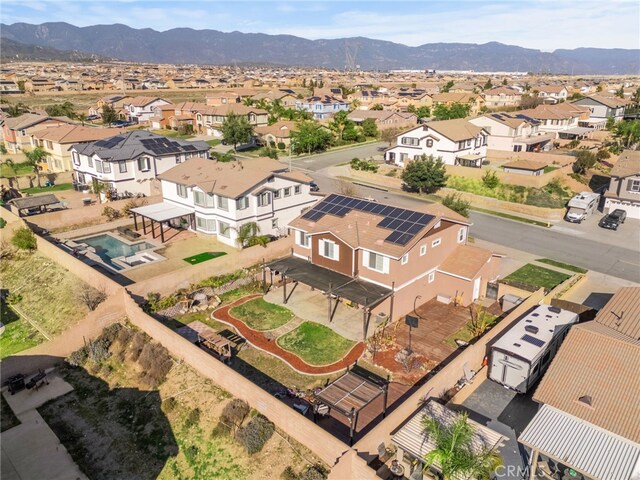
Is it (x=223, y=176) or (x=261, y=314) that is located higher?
(x=223, y=176)

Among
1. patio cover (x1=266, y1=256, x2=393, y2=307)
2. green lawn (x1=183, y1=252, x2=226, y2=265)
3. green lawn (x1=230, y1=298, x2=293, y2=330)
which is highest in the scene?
patio cover (x1=266, y1=256, x2=393, y2=307)

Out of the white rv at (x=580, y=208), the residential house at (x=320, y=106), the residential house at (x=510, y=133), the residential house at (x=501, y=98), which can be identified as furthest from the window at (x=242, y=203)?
the residential house at (x=501, y=98)

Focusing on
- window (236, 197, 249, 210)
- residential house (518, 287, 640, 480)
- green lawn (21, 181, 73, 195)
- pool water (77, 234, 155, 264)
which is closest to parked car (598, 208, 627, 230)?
residential house (518, 287, 640, 480)

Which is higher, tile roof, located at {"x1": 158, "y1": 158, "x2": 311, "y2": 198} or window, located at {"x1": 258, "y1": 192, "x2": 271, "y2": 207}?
tile roof, located at {"x1": 158, "y1": 158, "x2": 311, "y2": 198}

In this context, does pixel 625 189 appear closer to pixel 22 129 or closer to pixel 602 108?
pixel 602 108

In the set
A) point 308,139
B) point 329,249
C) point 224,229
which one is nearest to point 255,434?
point 329,249

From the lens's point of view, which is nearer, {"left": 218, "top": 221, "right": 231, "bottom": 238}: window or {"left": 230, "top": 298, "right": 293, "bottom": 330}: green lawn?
{"left": 230, "top": 298, "right": 293, "bottom": 330}: green lawn

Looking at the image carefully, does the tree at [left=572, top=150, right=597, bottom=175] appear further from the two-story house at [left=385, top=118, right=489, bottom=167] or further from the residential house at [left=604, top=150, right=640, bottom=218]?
the two-story house at [left=385, top=118, right=489, bottom=167]

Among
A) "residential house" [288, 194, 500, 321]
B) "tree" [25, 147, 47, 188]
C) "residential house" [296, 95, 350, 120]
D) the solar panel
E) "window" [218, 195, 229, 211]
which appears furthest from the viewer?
"residential house" [296, 95, 350, 120]
